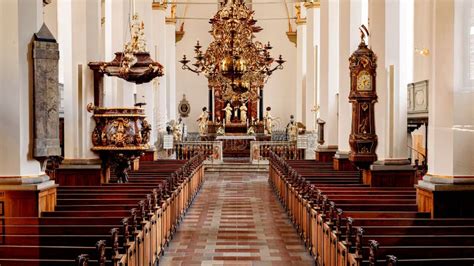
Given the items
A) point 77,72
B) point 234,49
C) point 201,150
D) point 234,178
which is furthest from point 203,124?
point 77,72

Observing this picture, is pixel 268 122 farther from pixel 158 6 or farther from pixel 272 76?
pixel 158 6

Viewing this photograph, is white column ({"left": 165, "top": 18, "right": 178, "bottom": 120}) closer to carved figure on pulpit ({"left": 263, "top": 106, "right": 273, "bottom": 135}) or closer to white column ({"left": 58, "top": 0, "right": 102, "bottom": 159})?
carved figure on pulpit ({"left": 263, "top": 106, "right": 273, "bottom": 135})

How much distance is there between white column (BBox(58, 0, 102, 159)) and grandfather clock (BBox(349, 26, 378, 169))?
179 inches

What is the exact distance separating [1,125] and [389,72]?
6278 millimetres

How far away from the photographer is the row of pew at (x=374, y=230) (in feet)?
15.9

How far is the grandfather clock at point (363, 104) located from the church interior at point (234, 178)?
24mm

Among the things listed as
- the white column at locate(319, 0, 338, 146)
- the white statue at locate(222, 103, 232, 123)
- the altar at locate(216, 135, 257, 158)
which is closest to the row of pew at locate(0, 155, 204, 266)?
the white column at locate(319, 0, 338, 146)

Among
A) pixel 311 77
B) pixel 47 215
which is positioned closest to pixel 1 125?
pixel 47 215

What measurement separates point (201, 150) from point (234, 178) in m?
3.99

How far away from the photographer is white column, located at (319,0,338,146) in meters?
16.2

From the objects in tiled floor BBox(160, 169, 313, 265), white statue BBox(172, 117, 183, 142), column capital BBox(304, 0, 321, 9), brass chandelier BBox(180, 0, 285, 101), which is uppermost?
column capital BBox(304, 0, 321, 9)

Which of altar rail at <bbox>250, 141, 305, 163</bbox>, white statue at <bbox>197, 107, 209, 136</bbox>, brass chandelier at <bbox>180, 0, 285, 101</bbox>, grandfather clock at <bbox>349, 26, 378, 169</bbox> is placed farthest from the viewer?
white statue at <bbox>197, 107, 209, 136</bbox>

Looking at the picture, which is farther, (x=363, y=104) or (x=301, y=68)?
(x=301, y=68)

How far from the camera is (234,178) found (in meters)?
20.4
